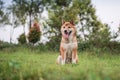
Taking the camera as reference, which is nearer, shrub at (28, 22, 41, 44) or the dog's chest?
the dog's chest

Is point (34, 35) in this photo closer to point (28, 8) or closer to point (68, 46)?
point (28, 8)

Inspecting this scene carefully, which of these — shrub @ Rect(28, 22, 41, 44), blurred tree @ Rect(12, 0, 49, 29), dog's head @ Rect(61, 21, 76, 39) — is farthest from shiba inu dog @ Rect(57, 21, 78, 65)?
blurred tree @ Rect(12, 0, 49, 29)

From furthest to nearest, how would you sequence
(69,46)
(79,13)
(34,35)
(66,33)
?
(79,13)
(34,35)
(66,33)
(69,46)

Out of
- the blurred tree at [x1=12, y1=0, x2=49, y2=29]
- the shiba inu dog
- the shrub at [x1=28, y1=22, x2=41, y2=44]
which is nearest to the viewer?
the shiba inu dog

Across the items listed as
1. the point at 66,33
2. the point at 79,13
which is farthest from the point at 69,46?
the point at 79,13

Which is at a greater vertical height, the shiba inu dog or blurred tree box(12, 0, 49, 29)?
blurred tree box(12, 0, 49, 29)

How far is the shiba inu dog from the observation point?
12.4 metres

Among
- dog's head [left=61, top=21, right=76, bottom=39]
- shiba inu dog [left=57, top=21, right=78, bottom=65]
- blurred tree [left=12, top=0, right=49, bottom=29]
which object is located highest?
blurred tree [left=12, top=0, right=49, bottom=29]

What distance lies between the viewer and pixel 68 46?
1254 cm

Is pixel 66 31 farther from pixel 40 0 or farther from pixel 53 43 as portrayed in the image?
pixel 40 0

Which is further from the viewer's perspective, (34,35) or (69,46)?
(34,35)

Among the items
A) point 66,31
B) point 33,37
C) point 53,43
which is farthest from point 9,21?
point 66,31

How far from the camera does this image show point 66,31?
12.7 metres

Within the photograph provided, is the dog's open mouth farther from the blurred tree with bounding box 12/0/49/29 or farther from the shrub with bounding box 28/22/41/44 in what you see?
the blurred tree with bounding box 12/0/49/29
